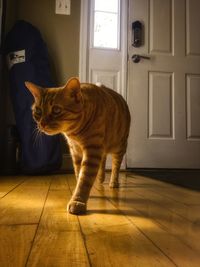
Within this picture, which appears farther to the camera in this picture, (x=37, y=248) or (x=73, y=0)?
(x=73, y=0)

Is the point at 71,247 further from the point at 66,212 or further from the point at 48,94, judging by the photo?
the point at 48,94

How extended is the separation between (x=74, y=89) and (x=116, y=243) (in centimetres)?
58

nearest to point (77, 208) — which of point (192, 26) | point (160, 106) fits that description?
Result: point (160, 106)

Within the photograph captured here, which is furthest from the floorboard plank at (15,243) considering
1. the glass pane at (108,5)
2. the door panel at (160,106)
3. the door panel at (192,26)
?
the door panel at (192,26)

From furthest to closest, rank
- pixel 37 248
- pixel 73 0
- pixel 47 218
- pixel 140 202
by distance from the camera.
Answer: pixel 73 0, pixel 140 202, pixel 47 218, pixel 37 248

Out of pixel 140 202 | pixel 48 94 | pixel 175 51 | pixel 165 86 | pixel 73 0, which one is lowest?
pixel 140 202

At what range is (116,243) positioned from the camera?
2.26 ft

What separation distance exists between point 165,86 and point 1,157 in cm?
176

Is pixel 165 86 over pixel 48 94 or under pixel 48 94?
over

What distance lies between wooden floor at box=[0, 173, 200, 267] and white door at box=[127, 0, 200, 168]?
1647mm

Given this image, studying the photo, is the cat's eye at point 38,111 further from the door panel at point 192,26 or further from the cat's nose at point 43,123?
the door panel at point 192,26

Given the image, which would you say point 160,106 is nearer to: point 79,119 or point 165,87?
point 165,87

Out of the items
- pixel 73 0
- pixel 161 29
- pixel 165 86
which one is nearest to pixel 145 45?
pixel 161 29

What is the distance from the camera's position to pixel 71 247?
2.14ft
